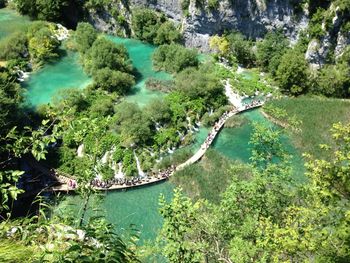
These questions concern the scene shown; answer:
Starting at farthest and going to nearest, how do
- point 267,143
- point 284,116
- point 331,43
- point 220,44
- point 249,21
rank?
point 249,21 → point 220,44 → point 331,43 → point 284,116 → point 267,143

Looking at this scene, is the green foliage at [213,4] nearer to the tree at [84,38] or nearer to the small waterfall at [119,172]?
the tree at [84,38]

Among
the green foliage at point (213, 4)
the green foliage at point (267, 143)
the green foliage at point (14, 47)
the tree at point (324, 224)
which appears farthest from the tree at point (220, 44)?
the tree at point (324, 224)

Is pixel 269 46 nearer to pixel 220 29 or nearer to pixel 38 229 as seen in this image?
pixel 220 29

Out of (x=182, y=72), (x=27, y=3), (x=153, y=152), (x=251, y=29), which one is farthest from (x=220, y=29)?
(x=27, y=3)

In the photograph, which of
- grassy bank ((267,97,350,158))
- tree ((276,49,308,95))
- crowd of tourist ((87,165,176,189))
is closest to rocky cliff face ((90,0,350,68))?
tree ((276,49,308,95))

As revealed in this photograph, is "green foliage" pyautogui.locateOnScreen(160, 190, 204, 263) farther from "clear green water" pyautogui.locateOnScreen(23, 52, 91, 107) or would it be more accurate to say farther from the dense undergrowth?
"clear green water" pyautogui.locateOnScreen(23, 52, 91, 107)

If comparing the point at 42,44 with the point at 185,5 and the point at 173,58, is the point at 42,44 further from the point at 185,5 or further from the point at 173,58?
the point at 185,5

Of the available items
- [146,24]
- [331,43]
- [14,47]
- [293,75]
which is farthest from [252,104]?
[14,47]
